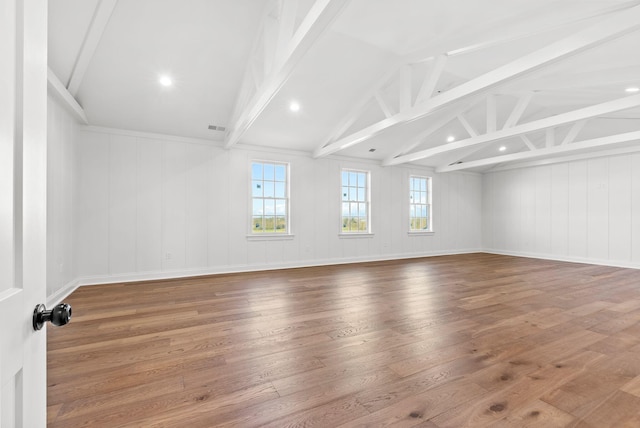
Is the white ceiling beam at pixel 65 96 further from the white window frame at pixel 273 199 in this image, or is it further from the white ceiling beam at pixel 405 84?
the white ceiling beam at pixel 405 84

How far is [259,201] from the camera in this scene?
19.2ft

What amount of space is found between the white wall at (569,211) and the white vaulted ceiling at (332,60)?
1.57 metres

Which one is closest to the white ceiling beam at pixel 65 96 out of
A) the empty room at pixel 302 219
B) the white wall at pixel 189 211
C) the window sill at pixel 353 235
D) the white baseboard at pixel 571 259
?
the empty room at pixel 302 219

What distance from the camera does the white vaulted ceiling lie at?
288 cm

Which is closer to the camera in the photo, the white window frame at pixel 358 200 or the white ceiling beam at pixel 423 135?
the white ceiling beam at pixel 423 135

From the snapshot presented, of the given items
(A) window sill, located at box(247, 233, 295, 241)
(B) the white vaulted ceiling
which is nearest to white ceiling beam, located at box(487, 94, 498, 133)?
(B) the white vaulted ceiling

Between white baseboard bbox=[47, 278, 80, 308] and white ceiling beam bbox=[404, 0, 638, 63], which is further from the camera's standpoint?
white baseboard bbox=[47, 278, 80, 308]

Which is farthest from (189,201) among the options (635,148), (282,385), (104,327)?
(635,148)

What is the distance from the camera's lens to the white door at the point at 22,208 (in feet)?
1.94

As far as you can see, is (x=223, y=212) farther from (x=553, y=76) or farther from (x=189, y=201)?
(x=553, y=76)

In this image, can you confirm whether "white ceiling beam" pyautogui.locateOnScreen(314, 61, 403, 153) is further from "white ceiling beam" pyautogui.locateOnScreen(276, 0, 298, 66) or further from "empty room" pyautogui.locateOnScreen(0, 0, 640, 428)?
"white ceiling beam" pyautogui.locateOnScreen(276, 0, 298, 66)

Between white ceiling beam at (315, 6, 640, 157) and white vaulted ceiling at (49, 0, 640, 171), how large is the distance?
0.03ft

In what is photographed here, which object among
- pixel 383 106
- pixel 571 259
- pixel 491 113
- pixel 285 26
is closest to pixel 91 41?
pixel 285 26

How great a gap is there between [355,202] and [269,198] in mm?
2195
